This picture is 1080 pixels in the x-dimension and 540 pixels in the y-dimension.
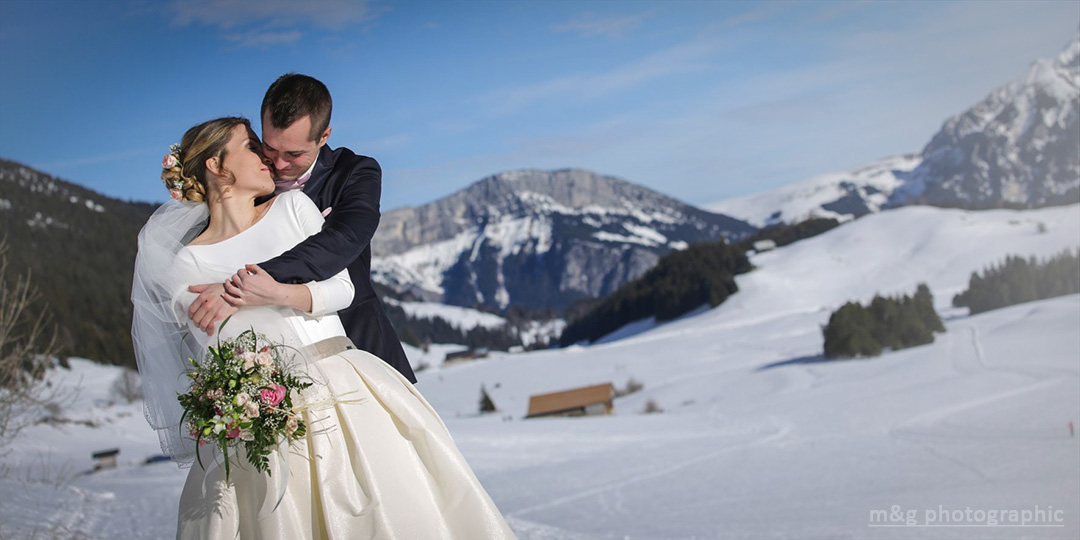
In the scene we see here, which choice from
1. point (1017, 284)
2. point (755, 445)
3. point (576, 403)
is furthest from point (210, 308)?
point (1017, 284)

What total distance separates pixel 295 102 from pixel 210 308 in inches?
26.5

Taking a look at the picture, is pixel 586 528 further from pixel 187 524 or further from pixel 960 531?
pixel 187 524

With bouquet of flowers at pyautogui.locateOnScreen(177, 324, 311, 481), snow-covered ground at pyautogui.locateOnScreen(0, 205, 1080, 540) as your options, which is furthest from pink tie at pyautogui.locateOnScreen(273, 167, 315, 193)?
snow-covered ground at pyautogui.locateOnScreen(0, 205, 1080, 540)

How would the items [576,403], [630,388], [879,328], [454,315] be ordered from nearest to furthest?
[576,403] → [879,328] → [630,388] → [454,315]

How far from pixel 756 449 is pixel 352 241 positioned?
21.5 metres

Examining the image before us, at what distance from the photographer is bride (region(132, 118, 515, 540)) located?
9.39 ft

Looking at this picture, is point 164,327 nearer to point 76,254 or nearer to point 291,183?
point 291,183

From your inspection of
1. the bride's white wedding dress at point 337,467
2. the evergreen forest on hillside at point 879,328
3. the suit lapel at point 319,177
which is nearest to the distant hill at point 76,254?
the evergreen forest on hillside at point 879,328

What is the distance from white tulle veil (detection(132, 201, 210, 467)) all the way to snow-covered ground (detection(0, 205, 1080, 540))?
569 centimetres

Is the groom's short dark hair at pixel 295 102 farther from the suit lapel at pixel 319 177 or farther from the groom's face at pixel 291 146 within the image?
the suit lapel at pixel 319 177

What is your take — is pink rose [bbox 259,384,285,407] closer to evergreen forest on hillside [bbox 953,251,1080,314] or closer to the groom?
the groom

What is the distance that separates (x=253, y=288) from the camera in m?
2.78

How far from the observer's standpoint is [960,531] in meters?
9.18

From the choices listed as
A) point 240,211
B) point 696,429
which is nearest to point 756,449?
point 696,429
